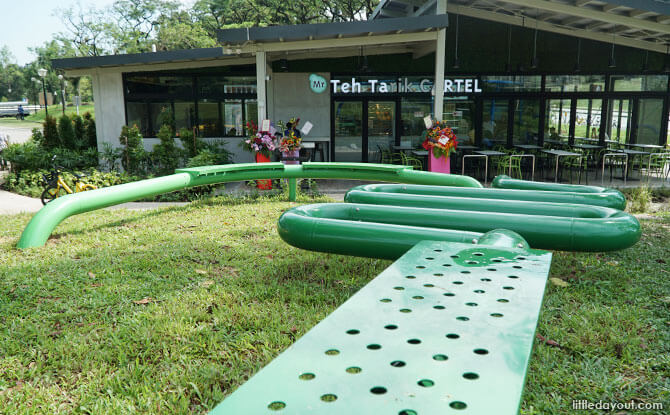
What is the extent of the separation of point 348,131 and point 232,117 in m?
3.22

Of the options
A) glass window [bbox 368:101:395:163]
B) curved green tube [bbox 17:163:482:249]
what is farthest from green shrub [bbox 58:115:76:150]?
curved green tube [bbox 17:163:482:249]

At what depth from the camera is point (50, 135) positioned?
1530 cm

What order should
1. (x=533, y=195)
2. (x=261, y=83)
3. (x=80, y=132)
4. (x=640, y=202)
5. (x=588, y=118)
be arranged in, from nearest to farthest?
(x=533, y=195) → (x=640, y=202) → (x=261, y=83) → (x=588, y=118) → (x=80, y=132)

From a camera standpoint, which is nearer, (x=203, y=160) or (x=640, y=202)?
(x=640, y=202)

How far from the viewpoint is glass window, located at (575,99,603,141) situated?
14258mm

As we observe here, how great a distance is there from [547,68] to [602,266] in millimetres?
10347

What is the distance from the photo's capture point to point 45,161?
13148 millimetres

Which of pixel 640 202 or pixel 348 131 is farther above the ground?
pixel 348 131

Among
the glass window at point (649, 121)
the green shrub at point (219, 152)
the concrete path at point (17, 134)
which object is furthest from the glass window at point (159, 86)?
the concrete path at point (17, 134)

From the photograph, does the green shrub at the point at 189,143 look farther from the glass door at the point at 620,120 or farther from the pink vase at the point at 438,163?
the glass door at the point at 620,120

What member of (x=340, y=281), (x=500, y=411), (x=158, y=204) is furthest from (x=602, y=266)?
(x=158, y=204)

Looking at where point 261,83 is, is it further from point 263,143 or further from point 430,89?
point 430,89

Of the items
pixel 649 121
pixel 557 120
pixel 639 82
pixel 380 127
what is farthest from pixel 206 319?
pixel 649 121

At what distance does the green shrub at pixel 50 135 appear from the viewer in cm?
1525
